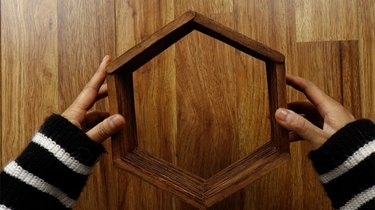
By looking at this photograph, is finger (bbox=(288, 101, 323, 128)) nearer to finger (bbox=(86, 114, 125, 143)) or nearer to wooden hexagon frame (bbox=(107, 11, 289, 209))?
wooden hexagon frame (bbox=(107, 11, 289, 209))

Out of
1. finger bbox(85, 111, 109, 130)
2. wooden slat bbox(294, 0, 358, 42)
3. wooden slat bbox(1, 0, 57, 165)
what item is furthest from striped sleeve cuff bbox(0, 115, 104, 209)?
wooden slat bbox(294, 0, 358, 42)

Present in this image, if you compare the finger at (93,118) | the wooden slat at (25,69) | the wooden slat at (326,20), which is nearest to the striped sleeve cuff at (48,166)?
the finger at (93,118)

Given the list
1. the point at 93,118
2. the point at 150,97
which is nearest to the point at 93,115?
the point at 93,118

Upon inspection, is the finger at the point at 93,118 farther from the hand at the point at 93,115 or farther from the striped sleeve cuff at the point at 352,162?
the striped sleeve cuff at the point at 352,162

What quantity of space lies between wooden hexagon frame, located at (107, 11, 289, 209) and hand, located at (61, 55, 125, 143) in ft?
0.06

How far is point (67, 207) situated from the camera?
58 centimetres

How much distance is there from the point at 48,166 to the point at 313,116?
0.43 metres

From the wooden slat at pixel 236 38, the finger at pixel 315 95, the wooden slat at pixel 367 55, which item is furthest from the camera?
the wooden slat at pixel 367 55

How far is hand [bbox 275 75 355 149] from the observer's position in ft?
1.70

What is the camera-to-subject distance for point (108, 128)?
53 centimetres

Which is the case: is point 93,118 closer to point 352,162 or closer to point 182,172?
point 182,172

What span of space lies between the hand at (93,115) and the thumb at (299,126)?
21cm

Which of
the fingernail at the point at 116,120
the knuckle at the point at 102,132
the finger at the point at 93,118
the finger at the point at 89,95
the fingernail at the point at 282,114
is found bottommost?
the finger at the point at 93,118

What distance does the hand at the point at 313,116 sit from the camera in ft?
1.70
